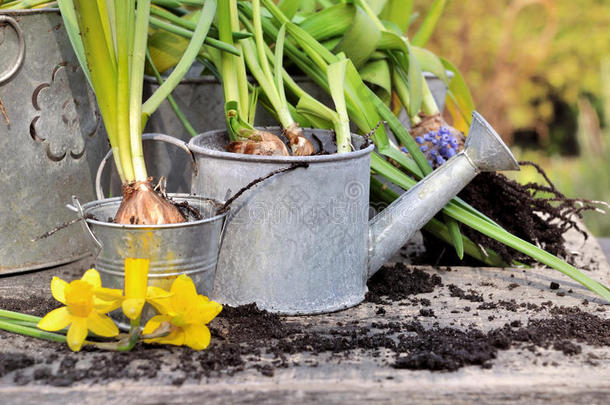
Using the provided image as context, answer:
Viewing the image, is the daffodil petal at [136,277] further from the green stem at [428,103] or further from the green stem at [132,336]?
the green stem at [428,103]

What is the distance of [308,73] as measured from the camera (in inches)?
63.8

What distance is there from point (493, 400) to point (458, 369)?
96mm

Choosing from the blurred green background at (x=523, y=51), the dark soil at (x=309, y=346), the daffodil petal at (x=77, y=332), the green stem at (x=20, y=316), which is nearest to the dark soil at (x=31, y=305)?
the dark soil at (x=309, y=346)

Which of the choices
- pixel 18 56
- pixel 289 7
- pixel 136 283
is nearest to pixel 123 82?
pixel 18 56

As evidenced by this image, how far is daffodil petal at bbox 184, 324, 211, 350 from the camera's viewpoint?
3.61ft

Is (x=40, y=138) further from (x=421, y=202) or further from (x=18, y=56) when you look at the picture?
(x=421, y=202)

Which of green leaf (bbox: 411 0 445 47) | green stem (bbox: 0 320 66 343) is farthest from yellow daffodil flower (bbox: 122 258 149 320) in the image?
green leaf (bbox: 411 0 445 47)

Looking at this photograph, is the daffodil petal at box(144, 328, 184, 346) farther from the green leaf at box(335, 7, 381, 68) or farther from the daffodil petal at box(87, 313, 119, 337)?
the green leaf at box(335, 7, 381, 68)

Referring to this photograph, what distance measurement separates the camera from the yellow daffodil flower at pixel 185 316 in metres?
1.08

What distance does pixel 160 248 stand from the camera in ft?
3.72

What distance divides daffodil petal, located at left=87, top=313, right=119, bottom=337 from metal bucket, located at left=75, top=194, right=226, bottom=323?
0.07 meters

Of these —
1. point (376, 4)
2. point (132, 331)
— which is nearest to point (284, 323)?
point (132, 331)

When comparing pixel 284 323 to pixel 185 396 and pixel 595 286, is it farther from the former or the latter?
pixel 595 286

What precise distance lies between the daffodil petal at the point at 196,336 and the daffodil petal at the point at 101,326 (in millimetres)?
104
